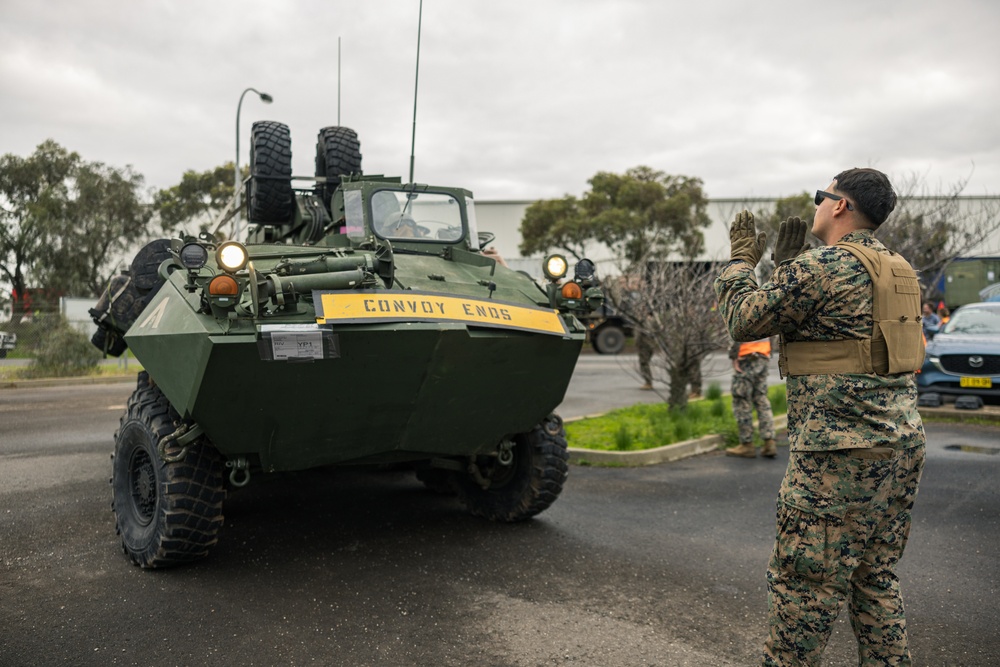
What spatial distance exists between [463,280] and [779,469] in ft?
13.7

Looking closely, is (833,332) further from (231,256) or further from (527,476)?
(527,476)

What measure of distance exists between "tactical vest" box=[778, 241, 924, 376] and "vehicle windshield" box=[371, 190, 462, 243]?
352 centimetres

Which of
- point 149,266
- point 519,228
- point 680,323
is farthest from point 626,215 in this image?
point 149,266

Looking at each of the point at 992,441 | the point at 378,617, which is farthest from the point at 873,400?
the point at 992,441

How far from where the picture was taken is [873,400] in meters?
3.00

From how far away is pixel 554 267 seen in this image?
18.4ft

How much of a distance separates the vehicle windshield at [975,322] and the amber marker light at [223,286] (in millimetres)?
11434

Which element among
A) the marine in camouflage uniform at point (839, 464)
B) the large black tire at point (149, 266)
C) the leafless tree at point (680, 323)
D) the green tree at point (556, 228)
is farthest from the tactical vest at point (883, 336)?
the green tree at point (556, 228)

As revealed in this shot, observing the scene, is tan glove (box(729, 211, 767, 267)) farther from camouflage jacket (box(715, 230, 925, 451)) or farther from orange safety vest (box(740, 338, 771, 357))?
orange safety vest (box(740, 338, 771, 357))

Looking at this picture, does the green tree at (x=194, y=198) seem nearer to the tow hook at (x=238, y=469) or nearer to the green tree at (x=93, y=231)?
the green tree at (x=93, y=231)

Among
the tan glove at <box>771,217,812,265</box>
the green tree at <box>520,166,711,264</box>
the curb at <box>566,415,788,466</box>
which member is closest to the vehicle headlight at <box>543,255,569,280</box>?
the tan glove at <box>771,217,812,265</box>

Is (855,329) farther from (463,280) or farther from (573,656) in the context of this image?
(463,280)

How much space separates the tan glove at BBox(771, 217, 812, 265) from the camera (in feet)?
10.9

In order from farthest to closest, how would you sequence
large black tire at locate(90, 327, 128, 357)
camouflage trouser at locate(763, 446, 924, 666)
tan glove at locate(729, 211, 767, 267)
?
large black tire at locate(90, 327, 128, 357) < tan glove at locate(729, 211, 767, 267) < camouflage trouser at locate(763, 446, 924, 666)
